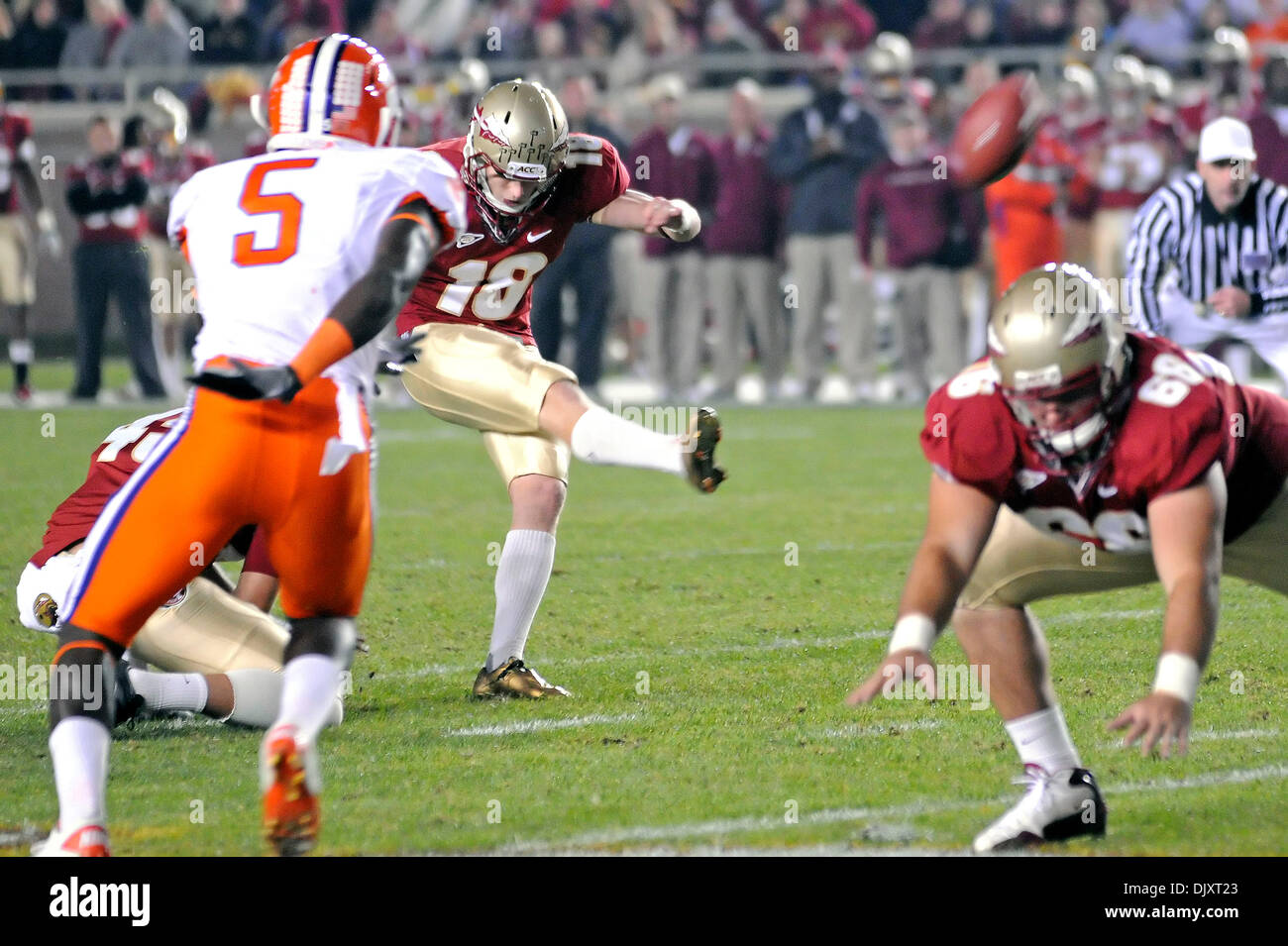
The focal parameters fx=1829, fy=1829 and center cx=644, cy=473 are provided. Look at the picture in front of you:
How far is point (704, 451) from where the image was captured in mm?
4449

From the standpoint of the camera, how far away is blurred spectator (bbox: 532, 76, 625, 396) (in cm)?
1142

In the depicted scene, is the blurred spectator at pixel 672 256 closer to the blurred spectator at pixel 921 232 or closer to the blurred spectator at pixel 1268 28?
the blurred spectator at pixel 921 232

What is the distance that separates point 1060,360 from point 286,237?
1.37m

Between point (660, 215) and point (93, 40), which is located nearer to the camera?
point (660, 215)

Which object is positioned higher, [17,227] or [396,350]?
[17,227]

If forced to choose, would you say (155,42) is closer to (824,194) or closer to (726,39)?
(726,39)

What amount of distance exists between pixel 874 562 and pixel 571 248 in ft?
18.4

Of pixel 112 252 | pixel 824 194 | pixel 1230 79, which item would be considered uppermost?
pixel 1230 79

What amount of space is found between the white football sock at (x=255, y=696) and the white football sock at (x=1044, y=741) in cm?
163

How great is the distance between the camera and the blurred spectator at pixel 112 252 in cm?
1176

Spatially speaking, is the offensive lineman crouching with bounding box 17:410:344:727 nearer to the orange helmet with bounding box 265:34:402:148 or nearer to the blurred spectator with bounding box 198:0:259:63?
the orange helmet with bounding box 265:34:402:148

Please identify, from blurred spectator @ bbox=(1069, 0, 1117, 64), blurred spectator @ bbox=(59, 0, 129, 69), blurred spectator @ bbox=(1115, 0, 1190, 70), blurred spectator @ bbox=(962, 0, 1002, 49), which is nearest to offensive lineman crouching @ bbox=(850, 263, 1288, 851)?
blurred spectator @ bbox=(1069, 0, 1117, 64)

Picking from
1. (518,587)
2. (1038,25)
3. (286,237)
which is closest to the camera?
(286,237)

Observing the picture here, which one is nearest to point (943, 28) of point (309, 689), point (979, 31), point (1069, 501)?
point (979, 31)
